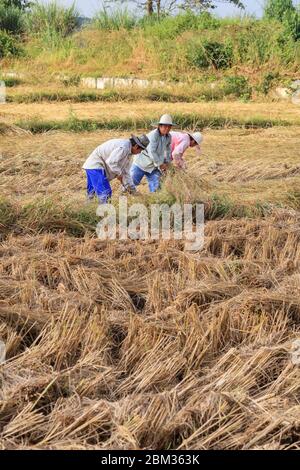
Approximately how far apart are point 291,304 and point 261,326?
0.37 metres

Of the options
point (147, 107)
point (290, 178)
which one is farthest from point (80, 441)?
point (147, 107)

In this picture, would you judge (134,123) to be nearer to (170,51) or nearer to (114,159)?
(114,159)

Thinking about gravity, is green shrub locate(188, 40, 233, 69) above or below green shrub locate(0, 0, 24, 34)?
below

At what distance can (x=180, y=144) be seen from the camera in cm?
779

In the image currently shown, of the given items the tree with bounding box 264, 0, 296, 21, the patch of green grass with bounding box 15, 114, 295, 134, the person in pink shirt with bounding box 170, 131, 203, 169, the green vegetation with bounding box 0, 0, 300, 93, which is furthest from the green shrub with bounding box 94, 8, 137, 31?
the person in pink shirt with bounding box 170, 131, 203, 169

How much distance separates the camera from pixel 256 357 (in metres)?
3.63

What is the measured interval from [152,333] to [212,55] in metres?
15.7

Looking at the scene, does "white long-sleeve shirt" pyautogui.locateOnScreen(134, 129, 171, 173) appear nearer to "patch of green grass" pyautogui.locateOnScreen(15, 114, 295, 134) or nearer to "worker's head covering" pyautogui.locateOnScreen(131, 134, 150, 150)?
"worker's head covering" pyautogui.locateOnScreen(131, 134, 150, 150)

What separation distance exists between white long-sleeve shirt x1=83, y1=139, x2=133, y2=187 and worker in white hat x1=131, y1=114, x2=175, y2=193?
46 cm

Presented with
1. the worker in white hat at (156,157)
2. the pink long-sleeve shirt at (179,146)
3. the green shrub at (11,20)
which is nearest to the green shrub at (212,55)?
the green shrub at (11,20)

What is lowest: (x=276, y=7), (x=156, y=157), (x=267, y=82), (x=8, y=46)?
(x=267, y=82)

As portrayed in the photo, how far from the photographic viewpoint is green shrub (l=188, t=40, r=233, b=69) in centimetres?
1847

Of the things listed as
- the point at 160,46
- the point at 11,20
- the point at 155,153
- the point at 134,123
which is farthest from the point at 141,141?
the point at 11,20

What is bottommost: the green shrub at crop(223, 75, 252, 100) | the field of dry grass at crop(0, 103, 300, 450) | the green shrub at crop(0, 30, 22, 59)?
the green shrub at crop(223, 75, 252, 100)
